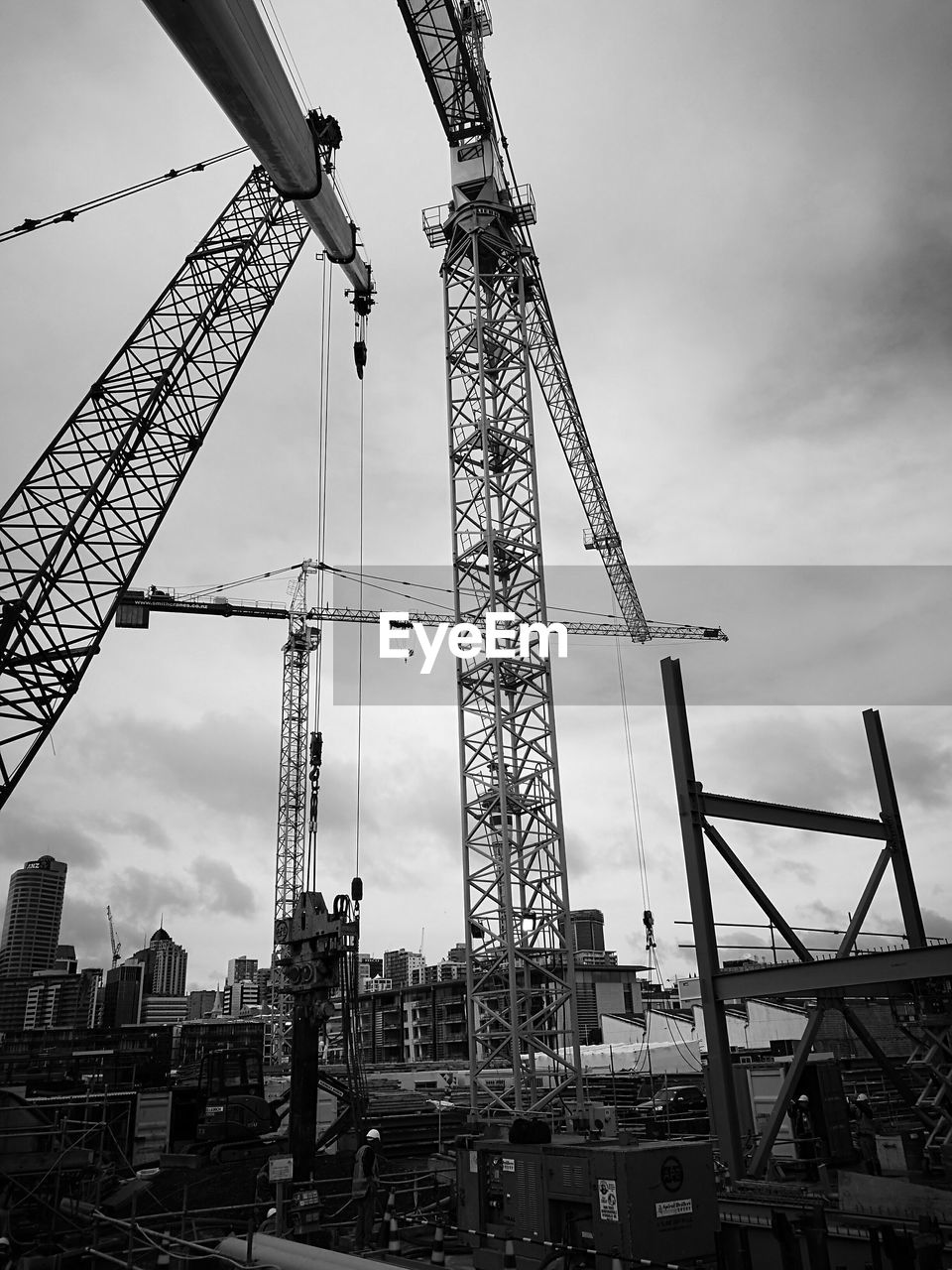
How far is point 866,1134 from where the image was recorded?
23.2 meters

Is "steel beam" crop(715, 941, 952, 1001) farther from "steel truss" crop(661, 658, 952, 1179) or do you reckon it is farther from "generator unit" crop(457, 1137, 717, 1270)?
"generator unit" crop(457, 1137, 717, 1270)

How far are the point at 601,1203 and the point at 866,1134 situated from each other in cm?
1480

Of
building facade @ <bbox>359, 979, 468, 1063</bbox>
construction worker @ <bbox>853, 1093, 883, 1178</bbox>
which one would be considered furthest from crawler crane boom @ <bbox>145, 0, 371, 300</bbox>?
building facade @ <bbox>359, 979, 468, 1063</bbox>

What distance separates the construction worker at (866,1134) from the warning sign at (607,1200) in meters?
8.04

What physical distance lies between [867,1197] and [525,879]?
13654mm

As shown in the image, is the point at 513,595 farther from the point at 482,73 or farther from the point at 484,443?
the point at 482,73

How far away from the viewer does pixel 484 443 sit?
31766mm

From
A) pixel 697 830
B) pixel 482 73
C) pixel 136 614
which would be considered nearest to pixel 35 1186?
pixel 697 830

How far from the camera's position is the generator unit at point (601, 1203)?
A: 11.7 m

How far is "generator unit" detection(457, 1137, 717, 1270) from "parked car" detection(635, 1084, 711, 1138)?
1259cm

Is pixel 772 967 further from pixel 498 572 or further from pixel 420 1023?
pixel 420 1023

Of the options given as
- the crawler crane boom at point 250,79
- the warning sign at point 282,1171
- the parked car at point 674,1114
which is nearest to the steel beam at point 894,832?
the parked car at point 674,1114

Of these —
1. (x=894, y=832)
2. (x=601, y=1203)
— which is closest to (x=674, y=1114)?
(x=894, y=832)

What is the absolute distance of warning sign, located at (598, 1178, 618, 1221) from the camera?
38.7 feet
